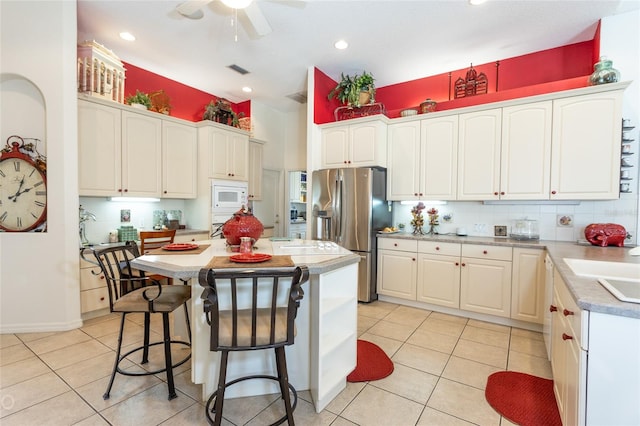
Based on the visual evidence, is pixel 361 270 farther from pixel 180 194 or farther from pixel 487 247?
pixel 180 194

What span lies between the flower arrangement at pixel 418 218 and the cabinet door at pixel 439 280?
1.59 ft

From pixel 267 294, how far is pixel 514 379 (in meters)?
1.89

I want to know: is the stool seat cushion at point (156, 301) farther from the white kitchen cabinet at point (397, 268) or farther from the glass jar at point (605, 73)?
the glass jar at point (605, 73)

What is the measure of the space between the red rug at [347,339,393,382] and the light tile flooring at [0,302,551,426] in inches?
2.3

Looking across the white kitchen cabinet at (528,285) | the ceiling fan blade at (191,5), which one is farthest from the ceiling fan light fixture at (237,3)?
the white kitchen cabinet at (528,285)

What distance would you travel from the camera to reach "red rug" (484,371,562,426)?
175 cm

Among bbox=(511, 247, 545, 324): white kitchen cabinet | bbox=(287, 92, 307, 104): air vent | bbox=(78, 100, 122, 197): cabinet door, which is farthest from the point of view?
bbox=(287, 92, 307, 104): air vent

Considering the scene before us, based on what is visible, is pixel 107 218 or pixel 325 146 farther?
pixel 325 146

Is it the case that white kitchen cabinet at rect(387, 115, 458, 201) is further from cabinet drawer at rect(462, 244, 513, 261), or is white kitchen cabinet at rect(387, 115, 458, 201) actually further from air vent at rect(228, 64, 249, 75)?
air vent at rect(228, 64, 249, 75)

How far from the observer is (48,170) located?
283 centimetres

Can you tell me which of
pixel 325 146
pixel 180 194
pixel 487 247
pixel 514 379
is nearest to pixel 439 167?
pixel 487 247

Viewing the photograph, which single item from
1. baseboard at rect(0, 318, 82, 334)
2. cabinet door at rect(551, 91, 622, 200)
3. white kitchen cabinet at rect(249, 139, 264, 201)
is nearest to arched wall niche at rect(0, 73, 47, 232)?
baseboard at rect(0, 318, 82, 334)

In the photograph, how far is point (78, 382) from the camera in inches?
81.0

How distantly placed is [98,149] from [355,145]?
309 centimetres
